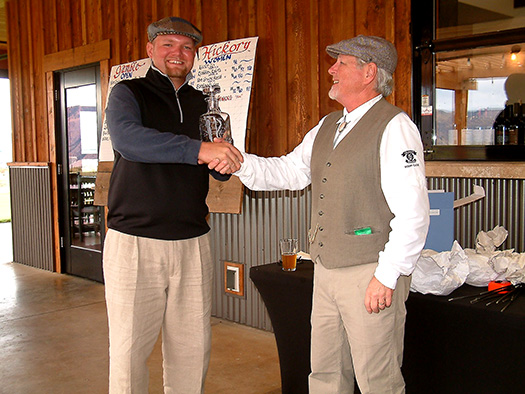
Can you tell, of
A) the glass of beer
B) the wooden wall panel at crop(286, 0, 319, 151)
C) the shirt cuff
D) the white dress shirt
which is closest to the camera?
the white dress shirt

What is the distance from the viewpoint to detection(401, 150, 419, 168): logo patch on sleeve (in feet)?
6.20

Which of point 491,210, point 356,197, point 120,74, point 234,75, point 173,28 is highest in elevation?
point 120,74

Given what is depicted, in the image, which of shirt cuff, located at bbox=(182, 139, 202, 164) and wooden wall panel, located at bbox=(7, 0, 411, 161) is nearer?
shirt cuff, located at bbox=(182, 139, 202, 164)

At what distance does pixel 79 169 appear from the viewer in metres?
6.43

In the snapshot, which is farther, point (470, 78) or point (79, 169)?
point (79, 169)

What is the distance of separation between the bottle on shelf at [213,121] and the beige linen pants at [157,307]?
17.0 inches

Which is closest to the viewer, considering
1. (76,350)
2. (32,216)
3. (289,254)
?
(289,254)

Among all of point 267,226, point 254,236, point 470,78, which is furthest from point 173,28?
point 254,236

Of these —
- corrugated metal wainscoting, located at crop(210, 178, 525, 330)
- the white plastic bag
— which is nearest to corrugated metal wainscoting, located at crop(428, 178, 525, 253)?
corrugated metal wainscoting, located at crop(210, 178, 525, 330)

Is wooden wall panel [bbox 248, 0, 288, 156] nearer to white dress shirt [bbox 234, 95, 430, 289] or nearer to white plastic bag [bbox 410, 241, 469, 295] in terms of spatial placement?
white plastic bag [bbox 410, 241, 469, 295]

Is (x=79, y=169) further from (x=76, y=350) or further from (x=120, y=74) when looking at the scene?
(x=76, y=350)

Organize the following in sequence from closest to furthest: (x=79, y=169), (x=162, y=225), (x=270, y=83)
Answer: (x=162, y=225) → (x=270, y=83) → (x=79, y=169)

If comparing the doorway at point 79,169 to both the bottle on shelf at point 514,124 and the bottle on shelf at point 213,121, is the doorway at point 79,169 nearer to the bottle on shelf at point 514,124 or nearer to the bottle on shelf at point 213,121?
the bottle on shelf at point 213,121

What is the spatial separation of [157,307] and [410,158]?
116cm
